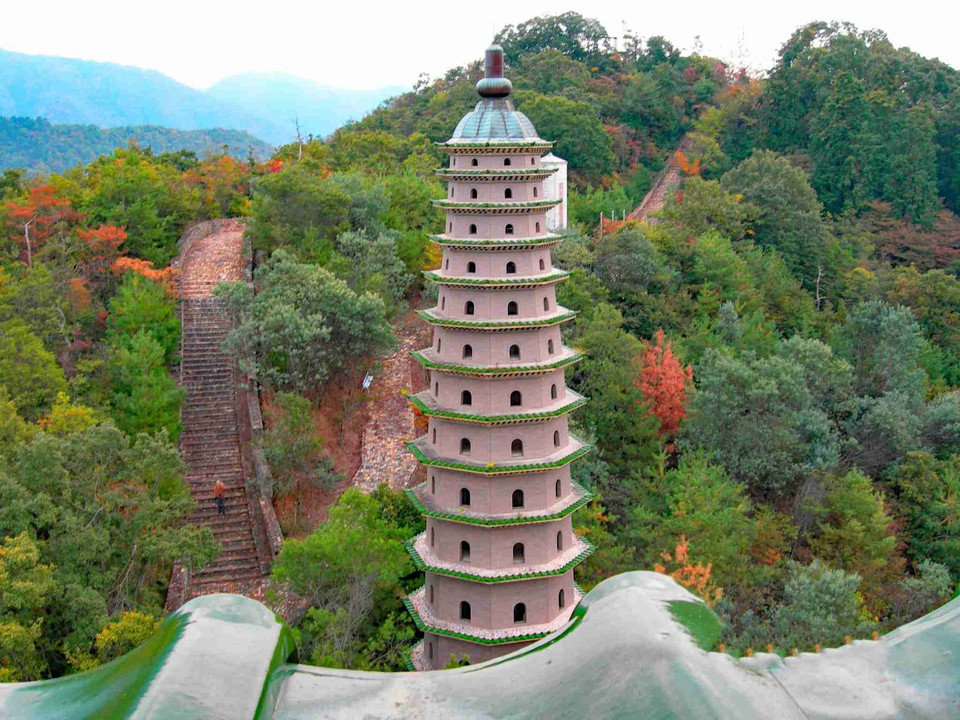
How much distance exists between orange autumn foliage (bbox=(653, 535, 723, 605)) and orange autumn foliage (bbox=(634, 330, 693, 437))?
21.5ft

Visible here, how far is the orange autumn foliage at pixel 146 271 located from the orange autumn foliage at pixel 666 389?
13.6m

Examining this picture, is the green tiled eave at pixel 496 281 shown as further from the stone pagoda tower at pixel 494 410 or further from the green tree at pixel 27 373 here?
the green tree at pixel 27 373

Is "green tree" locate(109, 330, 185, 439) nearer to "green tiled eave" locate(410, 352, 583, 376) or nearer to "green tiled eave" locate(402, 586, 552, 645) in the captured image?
"green tiled eave" locate(410, 352, 583, 376)

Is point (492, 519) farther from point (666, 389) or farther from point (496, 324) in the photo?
point (666, 389)

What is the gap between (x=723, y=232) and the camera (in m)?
36.4

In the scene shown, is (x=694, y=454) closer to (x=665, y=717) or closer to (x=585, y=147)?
(x=665, y=717)

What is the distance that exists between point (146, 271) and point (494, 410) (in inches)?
550

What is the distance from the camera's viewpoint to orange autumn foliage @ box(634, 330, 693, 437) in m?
25.2

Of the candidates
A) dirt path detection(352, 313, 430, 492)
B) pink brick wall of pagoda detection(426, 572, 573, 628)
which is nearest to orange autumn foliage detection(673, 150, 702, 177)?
dirt path detection(352, 313, 430, 492)

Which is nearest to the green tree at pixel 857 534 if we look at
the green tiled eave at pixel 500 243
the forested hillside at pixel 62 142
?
the green tiled eave at pixel 500 243

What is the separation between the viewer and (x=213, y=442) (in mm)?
22109

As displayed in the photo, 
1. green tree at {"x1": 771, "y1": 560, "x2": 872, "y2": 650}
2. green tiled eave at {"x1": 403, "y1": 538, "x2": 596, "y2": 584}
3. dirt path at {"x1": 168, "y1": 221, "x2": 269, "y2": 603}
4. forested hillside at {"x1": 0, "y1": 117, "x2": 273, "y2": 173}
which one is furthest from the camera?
forested hillside at {"x1": 0, "y1": 117, "x2": 273, "y2": 173}

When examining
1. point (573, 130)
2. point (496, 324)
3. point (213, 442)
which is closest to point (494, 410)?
point (496, 324)

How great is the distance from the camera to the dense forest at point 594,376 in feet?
51.6
